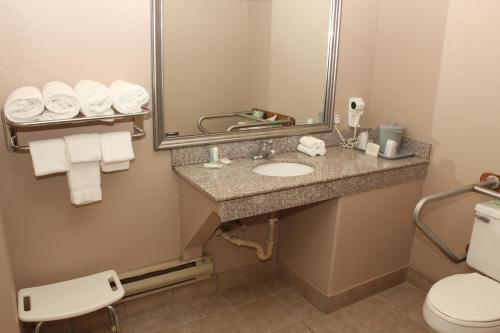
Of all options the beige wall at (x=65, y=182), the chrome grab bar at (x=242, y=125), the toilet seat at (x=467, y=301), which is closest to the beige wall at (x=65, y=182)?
the beige wall at (x=65, y=182)

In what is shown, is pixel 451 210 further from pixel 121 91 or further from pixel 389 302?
pixel 121 91

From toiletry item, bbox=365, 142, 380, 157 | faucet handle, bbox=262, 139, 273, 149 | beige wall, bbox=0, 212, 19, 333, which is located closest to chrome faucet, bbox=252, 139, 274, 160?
faucet handle, bbox=262, 139, 273, 149

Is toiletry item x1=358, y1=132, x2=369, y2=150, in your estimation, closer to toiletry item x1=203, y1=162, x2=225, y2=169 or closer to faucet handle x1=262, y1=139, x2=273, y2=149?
faucet handle x1=262, y1=139, x2=273, y2=149

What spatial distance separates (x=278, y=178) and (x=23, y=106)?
1143 mm

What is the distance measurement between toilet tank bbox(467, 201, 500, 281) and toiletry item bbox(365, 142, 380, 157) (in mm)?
648

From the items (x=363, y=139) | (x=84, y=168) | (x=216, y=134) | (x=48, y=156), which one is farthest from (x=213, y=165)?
(x=363, y=139)

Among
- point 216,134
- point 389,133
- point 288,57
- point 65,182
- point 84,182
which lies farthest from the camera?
point 288,57

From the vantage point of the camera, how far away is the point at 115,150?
1784mm

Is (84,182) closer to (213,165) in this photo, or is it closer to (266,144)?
(213,165)

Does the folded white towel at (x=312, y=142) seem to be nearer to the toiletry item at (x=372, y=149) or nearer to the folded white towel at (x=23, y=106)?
the toiletry item at (x=372, y=149)

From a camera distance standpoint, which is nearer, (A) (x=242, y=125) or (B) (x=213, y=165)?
(B) (x=213, y=165)

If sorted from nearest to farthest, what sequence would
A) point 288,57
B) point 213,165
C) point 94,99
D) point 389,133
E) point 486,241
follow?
point 94,99, point 486,241, point 213,165, point 389,133, point 288,57

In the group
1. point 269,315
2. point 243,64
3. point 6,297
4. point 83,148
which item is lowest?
point 269,315

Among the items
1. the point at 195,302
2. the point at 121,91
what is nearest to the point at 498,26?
the point at 121,91
